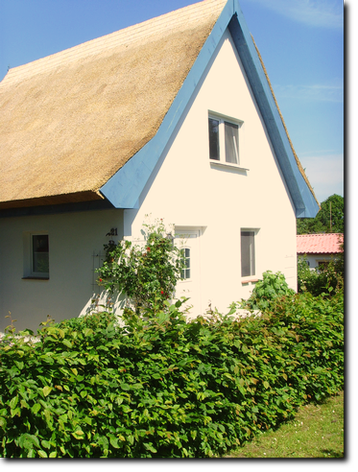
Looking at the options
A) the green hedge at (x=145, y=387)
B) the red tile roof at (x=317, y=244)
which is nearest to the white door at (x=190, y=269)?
the green hedge at (x=145, y=387)

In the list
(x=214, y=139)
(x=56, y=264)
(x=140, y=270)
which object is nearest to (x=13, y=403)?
(x=140, y=270)

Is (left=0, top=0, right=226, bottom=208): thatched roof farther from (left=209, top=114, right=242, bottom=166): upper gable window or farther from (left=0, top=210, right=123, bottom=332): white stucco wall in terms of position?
(left=209, top=114, right=242, bottom=166): upper gable window

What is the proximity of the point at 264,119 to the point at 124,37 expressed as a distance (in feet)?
13.5

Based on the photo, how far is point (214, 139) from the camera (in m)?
9.50

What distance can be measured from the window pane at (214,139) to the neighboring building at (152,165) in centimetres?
4

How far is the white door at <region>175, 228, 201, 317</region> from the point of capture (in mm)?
8438

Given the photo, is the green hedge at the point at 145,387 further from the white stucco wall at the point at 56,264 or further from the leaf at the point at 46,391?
the white stucco wall at the point at 56,264

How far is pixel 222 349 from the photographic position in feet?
14.2

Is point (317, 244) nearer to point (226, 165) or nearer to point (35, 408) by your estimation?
point (226, 165)

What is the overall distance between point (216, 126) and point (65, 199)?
4.33 m

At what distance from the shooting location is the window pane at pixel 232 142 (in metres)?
9.95

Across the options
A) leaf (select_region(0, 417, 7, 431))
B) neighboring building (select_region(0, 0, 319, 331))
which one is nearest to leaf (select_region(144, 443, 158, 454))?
leaf (select_region(0, 417, 7, 431))

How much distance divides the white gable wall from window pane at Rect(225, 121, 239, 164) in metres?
0.17

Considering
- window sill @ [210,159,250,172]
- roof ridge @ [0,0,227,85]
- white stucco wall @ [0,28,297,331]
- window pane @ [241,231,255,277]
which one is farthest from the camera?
window pane @ [241,231,255,277]
